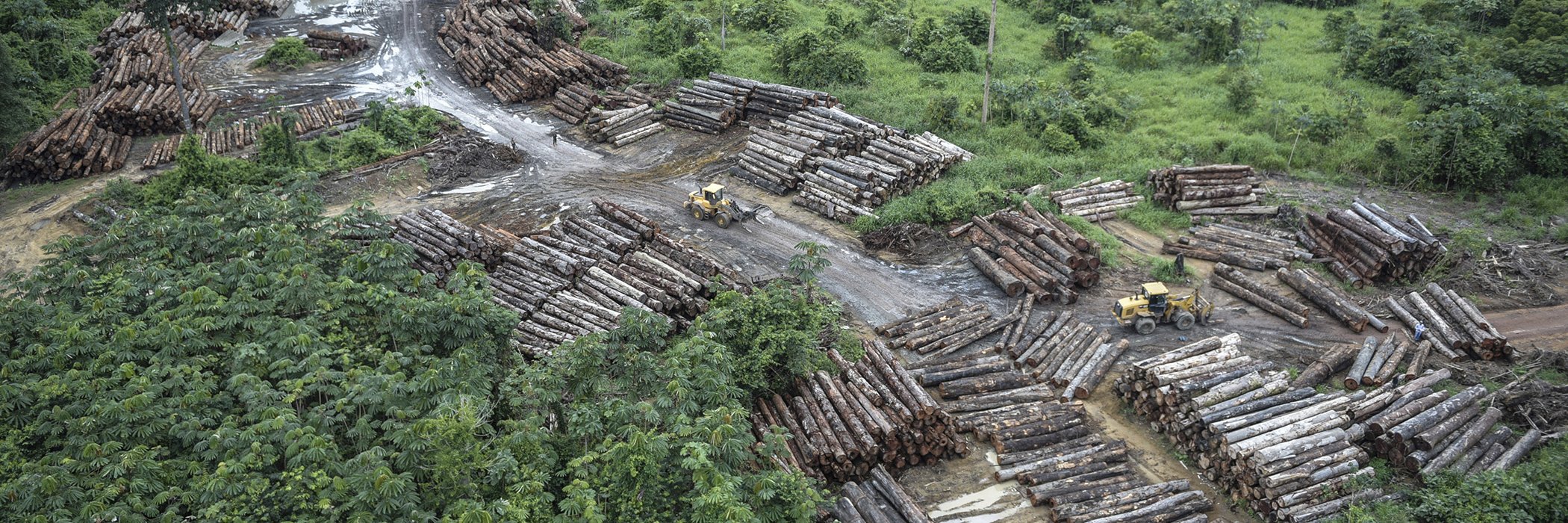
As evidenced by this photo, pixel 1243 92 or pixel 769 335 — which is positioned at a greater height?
pixel 1243 92

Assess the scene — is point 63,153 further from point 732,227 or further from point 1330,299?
point 1330,299

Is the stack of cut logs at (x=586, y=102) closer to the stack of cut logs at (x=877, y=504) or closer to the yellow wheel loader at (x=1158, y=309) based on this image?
the yellow wheel loader at (x=1158, y=309)

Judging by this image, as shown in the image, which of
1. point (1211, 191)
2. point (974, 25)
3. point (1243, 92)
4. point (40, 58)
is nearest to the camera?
point (1211, 191)

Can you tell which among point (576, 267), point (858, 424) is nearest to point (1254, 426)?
point (858, 424)

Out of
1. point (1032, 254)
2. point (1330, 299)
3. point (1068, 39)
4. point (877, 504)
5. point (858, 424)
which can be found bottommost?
point (877, 504)

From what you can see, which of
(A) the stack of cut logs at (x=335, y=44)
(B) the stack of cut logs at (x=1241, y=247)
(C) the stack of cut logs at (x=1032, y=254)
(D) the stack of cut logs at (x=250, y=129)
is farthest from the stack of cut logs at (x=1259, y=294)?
(A) the stack of cut logs at (x=335, y=44)

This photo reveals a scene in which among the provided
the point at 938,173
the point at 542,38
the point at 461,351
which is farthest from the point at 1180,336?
the point at 542,38

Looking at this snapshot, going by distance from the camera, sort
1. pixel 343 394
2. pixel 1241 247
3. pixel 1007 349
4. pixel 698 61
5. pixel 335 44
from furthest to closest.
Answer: pixel 335 44
pixel 698 61
pixel 1241 247
pixel 1007 349
pixel 343 394
